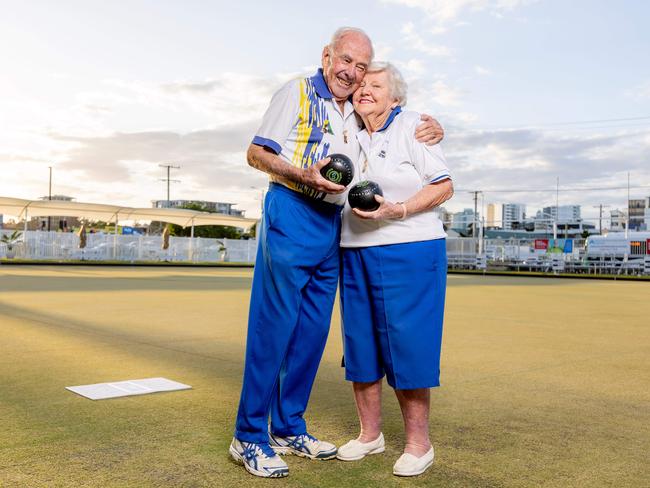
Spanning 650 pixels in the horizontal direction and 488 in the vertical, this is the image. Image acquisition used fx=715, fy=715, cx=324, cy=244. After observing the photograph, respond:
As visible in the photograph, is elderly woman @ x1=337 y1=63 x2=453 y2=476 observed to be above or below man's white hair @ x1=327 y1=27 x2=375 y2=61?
below

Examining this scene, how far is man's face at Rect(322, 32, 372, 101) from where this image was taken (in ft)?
Answer: 9.46

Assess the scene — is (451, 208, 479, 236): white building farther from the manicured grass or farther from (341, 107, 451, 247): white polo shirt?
(341, 107, 451, 247): white polo shirt

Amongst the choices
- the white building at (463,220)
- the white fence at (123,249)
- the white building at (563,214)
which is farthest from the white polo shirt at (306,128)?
the white building at (463,220)

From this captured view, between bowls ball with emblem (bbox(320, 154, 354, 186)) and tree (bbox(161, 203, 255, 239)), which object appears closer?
bowls ball with emblem (bbox(320, 154, 354, 186))

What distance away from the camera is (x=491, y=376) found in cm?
487

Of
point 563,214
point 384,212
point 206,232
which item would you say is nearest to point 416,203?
point 384,212

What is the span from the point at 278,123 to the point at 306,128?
0.12 meters

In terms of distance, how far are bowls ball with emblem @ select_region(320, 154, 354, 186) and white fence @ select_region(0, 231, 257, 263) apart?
3070 centimetres

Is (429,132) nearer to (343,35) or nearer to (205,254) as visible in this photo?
(343,35)

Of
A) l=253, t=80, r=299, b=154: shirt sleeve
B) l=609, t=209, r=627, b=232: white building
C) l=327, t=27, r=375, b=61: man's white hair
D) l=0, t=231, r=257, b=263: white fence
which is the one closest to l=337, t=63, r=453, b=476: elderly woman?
l=327, t=27, r=375, b=61: man's white hair

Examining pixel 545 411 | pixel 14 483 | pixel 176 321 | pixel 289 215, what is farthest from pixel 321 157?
pixel 176 321

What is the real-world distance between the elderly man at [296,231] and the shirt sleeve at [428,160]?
0.12 feet

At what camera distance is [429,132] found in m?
2.86

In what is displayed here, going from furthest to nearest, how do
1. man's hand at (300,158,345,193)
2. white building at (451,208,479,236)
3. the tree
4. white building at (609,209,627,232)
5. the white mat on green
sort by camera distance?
the tree → white building at (451,208,479,236) → white building at (609,209,627,232) → the white mat on green → man's hand at (300,158,345,193)
